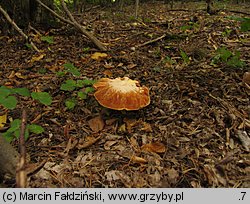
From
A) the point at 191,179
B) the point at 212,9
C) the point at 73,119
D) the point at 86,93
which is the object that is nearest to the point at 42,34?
the point at 86,93

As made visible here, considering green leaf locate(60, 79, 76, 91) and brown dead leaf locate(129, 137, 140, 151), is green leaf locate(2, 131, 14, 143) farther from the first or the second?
brown dead leaf locate(129, 137, 140, 151)

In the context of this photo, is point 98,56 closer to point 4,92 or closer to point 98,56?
point 98,56

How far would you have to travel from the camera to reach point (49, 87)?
10.6 feet

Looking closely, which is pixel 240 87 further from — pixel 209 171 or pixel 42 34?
pixel 42 34

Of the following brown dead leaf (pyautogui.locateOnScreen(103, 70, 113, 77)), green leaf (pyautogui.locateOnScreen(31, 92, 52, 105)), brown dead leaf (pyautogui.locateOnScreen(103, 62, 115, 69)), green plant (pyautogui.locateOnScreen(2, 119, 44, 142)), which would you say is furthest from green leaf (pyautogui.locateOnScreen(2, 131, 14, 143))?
brown dead leaf (pyautogui.locateOnScreen(103, 62, 115, 69))

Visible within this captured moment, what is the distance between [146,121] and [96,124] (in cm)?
51

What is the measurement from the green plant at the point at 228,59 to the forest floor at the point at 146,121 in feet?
0.04

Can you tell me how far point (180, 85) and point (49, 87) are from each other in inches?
64.0

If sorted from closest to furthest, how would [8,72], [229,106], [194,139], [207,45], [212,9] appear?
1. [194,139]
2. [229,106]
3. [8,72]
4. [207,45]
5. [212,9]

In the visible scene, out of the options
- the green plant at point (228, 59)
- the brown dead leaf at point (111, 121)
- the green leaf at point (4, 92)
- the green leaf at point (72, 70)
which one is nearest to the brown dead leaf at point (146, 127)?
the brown dead leaf at point (111, 121)

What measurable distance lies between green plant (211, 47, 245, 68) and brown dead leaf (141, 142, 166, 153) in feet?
5.56

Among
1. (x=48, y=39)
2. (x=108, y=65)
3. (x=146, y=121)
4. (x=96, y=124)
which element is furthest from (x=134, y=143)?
(x=48, y=39)

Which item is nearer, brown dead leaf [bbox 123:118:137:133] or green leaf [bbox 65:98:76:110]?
brown dead leaf [bbox 123:118:137:133]

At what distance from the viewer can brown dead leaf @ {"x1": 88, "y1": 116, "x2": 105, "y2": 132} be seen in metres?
2.53
